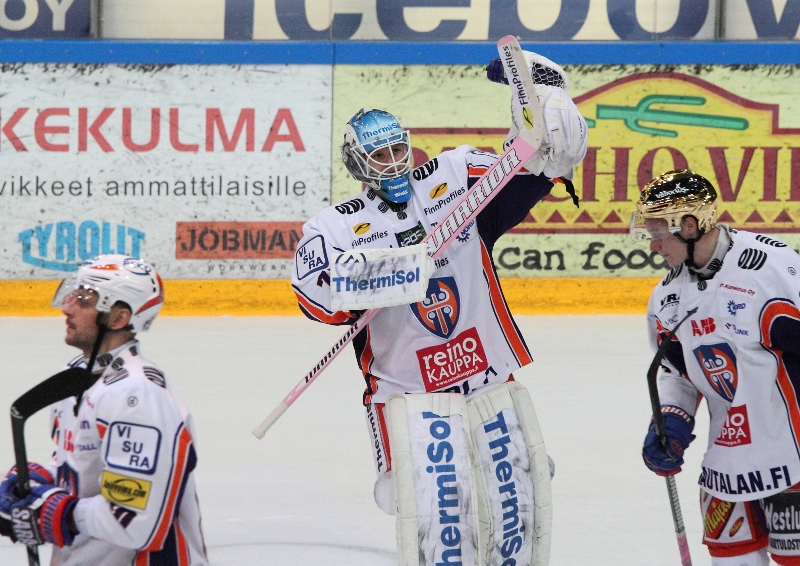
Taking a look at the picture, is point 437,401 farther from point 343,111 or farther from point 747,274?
point 343,111

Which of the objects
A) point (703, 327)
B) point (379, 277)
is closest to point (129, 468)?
point (379, 277)

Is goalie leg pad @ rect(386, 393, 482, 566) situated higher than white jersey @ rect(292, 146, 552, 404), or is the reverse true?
white jersey @ rect(292, 146, 552, 404)

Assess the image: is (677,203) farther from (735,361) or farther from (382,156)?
(382,156)

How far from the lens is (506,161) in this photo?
2850 millimetres

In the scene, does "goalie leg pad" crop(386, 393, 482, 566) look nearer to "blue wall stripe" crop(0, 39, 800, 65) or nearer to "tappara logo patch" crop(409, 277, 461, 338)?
"tappara logo patch" crop(409, 277, 461, 338)

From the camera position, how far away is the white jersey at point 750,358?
273cm

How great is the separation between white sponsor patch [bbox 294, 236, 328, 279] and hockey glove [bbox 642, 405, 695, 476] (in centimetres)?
89

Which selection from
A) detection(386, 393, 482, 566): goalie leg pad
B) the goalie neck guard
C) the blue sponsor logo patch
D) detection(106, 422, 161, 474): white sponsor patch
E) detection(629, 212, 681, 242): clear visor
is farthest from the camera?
the blue sponsor logo patch

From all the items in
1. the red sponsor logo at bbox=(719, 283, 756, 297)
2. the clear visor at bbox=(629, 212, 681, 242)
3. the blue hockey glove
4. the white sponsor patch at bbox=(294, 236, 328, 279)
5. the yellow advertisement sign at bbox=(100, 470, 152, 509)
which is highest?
the blue hockey glove

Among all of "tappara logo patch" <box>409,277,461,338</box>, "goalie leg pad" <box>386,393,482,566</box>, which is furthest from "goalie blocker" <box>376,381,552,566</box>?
"tappara logo patch" <box>409,277,461,338</box>

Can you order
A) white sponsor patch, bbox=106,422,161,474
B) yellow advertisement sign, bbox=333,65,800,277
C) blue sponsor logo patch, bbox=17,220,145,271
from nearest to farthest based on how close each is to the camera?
white sponsor patch, bbox=106,422,161,474
blue sponsor logo patch, bbox=17,220,145,271
yellow advertisement sign, bbox=333,65,800,277

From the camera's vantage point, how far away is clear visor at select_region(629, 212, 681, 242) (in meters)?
2.81

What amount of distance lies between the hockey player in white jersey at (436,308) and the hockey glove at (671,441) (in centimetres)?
29

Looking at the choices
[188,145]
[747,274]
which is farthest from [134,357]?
[188,145]
